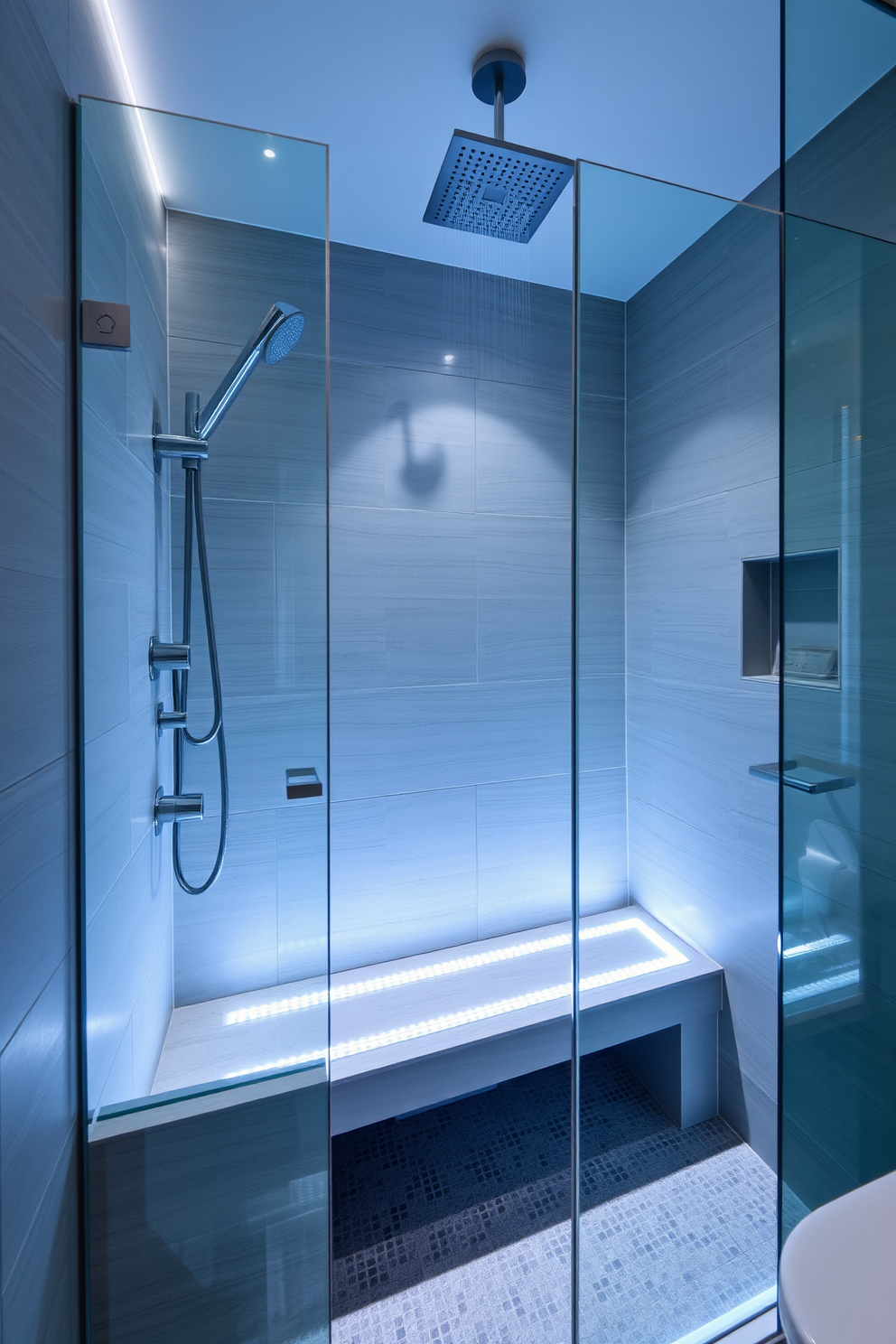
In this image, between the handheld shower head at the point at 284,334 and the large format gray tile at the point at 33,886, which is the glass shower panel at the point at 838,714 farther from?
the large format gray tile at the point at 33,886

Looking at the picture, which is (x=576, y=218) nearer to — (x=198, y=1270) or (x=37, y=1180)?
(x=37, y=1180)

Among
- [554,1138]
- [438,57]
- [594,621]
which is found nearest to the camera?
[594,621]

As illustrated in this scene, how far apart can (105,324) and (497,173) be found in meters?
0.84

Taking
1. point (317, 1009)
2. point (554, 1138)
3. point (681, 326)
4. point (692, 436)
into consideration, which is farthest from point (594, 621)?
point (554, 1138)

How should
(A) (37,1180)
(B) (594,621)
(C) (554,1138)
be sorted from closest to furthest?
(A) (37,1180)
(B) (594,621)
(C) (554,1138)

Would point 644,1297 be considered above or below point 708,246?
below

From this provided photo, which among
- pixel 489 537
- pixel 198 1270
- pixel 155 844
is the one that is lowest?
pixel 198 1270

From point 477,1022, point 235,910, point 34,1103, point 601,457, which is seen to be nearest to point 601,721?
point 601,457

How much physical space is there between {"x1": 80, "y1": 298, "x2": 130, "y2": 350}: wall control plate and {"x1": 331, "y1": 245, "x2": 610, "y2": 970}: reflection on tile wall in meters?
0.90

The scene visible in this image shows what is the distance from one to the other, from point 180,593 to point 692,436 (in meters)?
0.95

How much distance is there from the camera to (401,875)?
1924 mm

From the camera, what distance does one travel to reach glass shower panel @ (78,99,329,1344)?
3.07 feet

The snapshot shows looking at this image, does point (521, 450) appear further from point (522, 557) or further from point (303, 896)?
point (303, 896)

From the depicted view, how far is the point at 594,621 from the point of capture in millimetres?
1060
